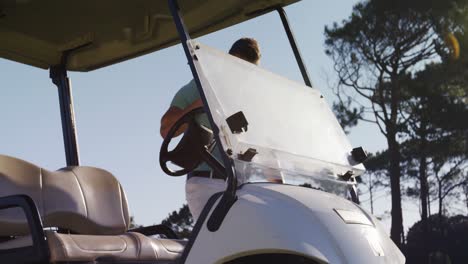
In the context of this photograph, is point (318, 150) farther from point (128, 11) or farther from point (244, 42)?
point (128, 11)

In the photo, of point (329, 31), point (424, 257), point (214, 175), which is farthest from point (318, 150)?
point (329, 31)

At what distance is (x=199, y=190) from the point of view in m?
3.29

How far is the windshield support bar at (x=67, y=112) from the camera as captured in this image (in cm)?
411

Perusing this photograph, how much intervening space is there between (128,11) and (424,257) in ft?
66.3

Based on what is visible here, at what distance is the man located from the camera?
3.24m

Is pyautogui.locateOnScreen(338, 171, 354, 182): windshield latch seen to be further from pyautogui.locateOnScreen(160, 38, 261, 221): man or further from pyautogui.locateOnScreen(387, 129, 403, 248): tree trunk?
pyautogui.locateOnScreen(387, 129, 403, 248): tree trunk

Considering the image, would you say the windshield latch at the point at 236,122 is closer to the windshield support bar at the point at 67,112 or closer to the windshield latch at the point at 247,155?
the windshield latch at the point at 247,155

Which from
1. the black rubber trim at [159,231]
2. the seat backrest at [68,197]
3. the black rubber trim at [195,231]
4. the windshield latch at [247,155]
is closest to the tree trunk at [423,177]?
the black rubber trim at [159,231]

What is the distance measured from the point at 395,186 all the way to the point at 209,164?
75.5 feet

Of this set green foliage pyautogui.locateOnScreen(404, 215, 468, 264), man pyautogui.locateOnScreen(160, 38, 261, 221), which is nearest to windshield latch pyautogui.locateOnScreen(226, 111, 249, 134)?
man pyautogui.locateOnScreen(160, 38, 261, 221)

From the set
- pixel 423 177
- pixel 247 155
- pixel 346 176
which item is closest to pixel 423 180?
pixel 423 177

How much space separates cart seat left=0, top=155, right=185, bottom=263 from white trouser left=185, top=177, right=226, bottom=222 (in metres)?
0.41

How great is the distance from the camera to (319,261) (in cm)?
218

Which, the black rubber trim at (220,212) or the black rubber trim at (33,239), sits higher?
the black rubber trim at (33,239)
